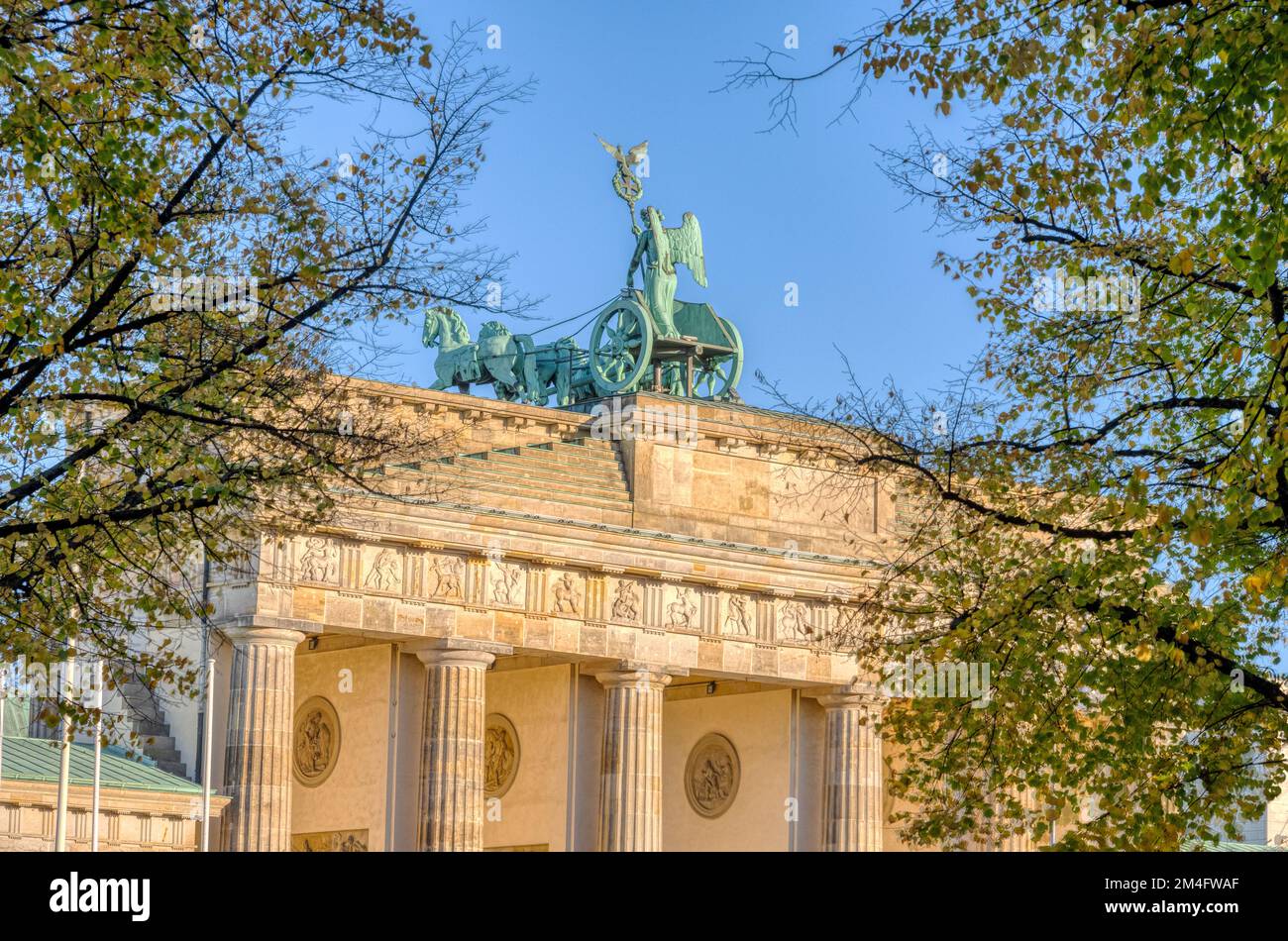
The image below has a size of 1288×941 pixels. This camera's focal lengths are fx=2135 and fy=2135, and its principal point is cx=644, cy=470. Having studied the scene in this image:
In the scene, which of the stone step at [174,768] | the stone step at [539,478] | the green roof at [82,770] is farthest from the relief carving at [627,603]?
the green roof at [82,770]

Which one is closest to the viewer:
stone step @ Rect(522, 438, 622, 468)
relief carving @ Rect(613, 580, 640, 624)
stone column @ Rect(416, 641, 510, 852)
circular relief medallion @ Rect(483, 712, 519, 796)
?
stone column @ Rect(416, 641, 510, 852)

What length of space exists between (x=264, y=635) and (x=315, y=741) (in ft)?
18.5

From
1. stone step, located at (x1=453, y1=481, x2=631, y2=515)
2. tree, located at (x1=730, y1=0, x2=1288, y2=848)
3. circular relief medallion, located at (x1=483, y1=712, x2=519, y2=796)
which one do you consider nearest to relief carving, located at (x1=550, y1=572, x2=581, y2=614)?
stone step, located at (x1=453, y1=481, x2=631, y2=515)

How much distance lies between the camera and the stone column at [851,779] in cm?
5522

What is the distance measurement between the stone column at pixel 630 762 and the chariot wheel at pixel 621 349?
8530 millimetres

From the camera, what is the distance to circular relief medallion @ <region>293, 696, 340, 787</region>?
50.5 m

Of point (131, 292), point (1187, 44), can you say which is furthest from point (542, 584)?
point (1187, 44)

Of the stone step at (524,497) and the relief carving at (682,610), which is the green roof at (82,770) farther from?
the relief carving at (682,610)

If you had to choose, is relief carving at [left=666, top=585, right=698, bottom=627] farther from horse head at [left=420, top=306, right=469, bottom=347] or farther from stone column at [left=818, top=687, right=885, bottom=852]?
horse head at [left=420, top=306, right=469, bottom=347]

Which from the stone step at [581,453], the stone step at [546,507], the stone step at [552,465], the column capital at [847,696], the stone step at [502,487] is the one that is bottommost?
the column capital at [847,696]

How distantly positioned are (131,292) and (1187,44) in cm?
1041

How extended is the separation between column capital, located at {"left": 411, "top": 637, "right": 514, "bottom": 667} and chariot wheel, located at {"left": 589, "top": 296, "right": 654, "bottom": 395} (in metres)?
9.94
